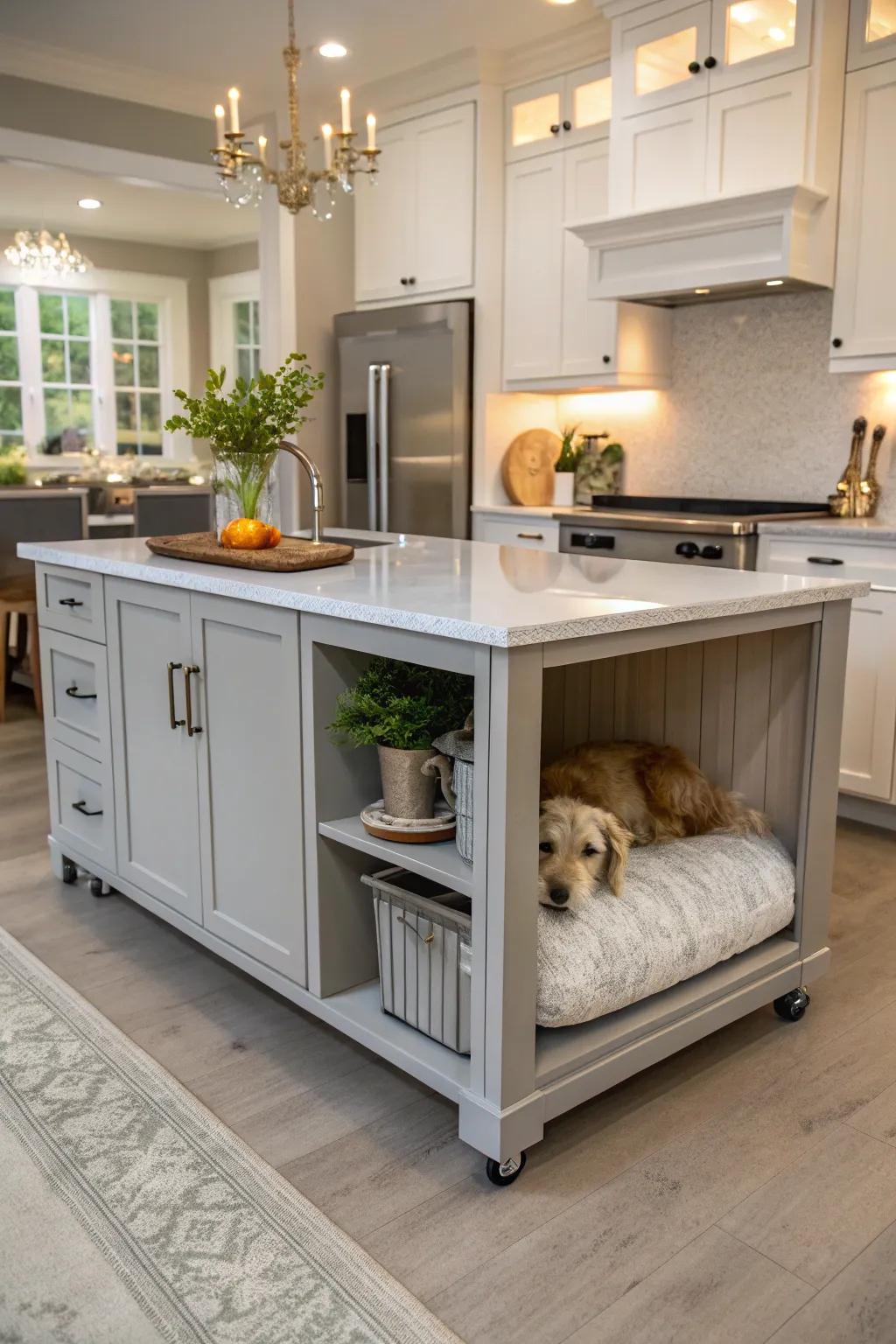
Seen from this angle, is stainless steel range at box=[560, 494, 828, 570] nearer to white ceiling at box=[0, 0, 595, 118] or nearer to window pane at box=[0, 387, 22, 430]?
white ceiling at box=[0, 0, 595, 118]

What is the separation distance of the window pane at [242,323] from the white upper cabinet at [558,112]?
16.5ft

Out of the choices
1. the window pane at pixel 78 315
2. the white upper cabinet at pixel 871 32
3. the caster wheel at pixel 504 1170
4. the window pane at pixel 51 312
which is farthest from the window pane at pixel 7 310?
the caster wheel at pixel 504 1170

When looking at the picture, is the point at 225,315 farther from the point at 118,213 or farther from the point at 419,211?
the point at 419,211

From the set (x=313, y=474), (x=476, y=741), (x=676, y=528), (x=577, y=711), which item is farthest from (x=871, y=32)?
(x=476, y=741)

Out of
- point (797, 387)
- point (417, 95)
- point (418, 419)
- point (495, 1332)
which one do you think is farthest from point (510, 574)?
point (417, 95)

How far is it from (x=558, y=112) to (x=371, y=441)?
1.58m

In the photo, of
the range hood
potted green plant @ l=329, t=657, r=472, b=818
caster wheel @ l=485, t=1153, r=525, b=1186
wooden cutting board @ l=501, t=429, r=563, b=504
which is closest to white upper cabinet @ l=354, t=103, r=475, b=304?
wooden cutting board @ l=501, t=429, r=563, b=504

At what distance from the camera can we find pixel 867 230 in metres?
3.56

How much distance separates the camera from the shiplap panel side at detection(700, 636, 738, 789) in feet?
7.48

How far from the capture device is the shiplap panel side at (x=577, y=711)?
2494mm

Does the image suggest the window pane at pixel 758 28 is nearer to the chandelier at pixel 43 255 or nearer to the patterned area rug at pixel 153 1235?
the patterned area rug at pixel 153 1235

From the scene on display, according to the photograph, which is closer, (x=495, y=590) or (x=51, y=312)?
(x=495, y=590)

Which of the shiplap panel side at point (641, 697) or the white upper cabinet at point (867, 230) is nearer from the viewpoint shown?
the shiplap panel side at point (641, 697)

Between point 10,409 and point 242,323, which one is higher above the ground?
point 242,323
